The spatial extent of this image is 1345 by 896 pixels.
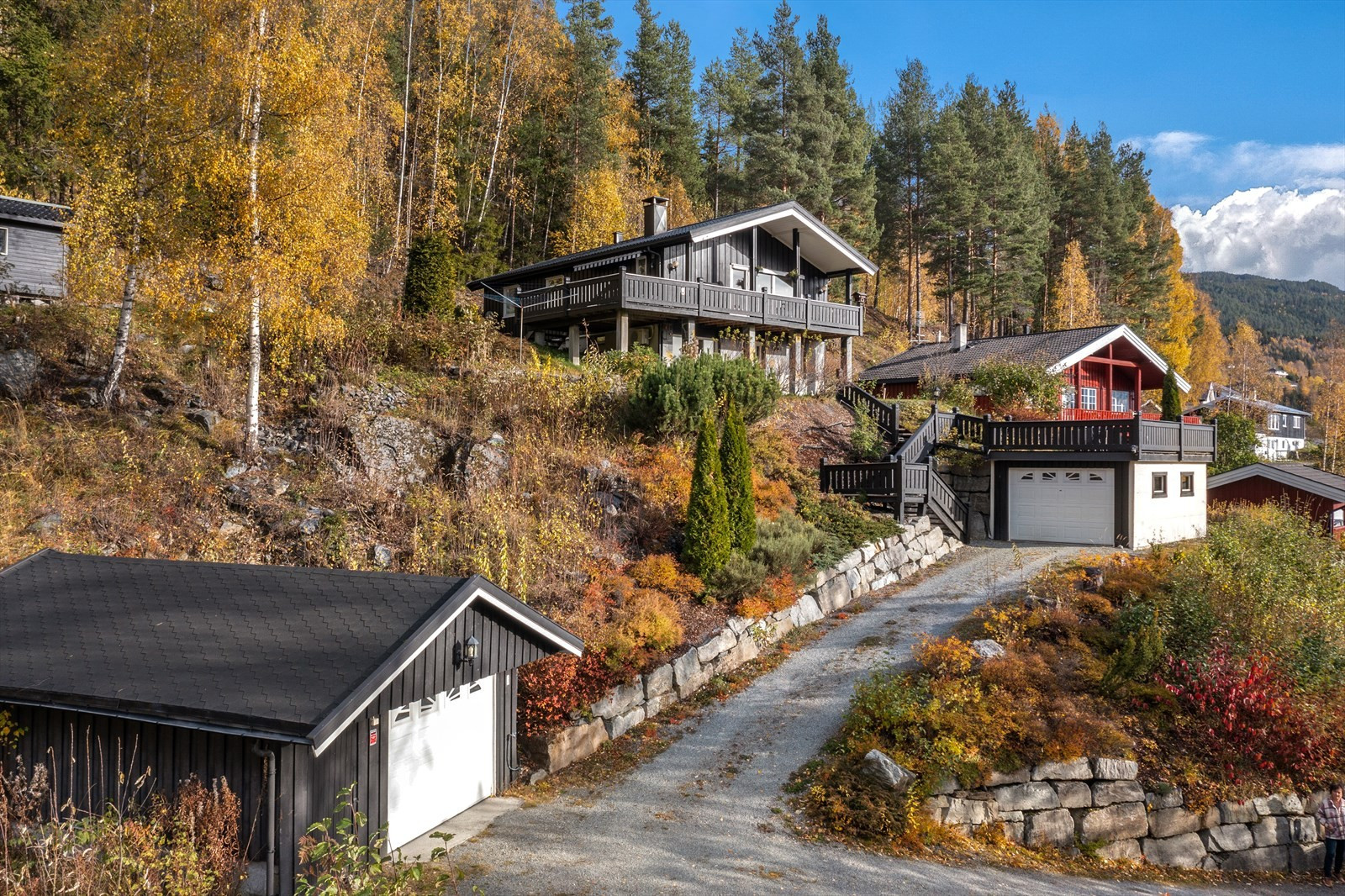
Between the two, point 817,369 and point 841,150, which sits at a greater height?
point 841,150

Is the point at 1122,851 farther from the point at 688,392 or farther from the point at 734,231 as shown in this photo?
the point at 734,231

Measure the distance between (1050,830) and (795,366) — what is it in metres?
20.3

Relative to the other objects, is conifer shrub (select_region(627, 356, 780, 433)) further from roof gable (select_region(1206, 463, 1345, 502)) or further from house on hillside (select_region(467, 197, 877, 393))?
roof gable (select_region(1206, 463, 1345, 502))

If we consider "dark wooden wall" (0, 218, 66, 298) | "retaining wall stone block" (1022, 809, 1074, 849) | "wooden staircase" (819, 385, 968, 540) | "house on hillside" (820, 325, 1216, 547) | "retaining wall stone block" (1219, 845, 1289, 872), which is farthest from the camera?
"dark wooden wall" (0, 218, 66, 298)

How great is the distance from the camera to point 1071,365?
27578 millimetres

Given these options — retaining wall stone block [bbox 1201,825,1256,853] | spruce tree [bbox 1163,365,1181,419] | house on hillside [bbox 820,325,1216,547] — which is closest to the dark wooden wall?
house on hillside [bbox 820,325,1216,547]

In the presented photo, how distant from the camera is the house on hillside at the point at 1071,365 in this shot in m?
27.6

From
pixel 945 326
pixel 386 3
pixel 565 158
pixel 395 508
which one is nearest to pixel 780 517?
pixel 395 508

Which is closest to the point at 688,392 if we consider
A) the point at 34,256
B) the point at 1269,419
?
the point at 34,256

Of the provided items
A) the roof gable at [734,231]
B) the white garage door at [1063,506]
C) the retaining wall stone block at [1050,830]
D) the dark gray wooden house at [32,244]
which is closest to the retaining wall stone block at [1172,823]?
the retaining wall stone block at [1050,830]

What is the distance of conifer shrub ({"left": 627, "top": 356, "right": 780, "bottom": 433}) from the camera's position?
17.8 metres

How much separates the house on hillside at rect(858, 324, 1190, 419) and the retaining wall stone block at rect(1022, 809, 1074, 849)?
18780mm

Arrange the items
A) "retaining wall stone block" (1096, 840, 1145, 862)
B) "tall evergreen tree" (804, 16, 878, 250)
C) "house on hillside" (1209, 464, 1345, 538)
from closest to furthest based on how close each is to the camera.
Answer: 1. "retaining wall stone block" (1096, 840, 1145, 862)
2. "house on hillside" (1209, 464, 1345, 538)
3. "tall evergreen tree" (804, 16, 878, 250)

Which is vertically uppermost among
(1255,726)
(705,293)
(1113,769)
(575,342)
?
(705,293)
